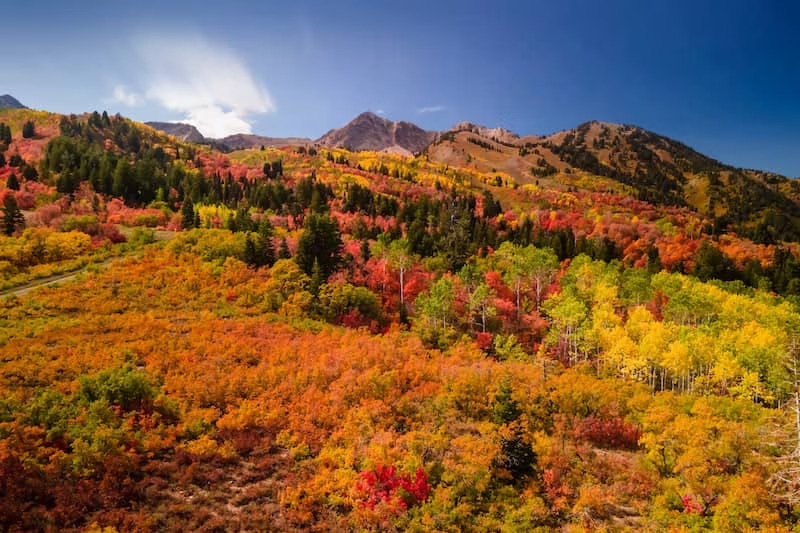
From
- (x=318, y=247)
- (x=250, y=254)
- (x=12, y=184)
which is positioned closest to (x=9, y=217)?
(x=250, y=254)

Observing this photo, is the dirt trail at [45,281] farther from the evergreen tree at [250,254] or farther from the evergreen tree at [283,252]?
the evergreen tree at [283,252]

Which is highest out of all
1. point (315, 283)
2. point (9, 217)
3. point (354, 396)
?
point (9, 217)

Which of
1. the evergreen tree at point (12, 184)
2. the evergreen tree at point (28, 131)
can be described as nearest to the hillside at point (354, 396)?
the evergreen tree at point (12, 184)

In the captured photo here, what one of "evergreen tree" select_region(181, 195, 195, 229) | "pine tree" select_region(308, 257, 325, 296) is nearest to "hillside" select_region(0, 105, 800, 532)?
"pine tree" select_region(308, 257, 325, 296)

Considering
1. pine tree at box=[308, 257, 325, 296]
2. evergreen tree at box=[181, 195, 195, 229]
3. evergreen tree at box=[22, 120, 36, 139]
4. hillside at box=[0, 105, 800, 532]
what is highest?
evergreen tree at box=[22, 120, 36, 139]

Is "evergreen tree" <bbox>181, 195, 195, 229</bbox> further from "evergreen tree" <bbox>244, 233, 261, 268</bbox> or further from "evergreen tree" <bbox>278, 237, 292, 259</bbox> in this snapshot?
"evergreen tree" <bbox>278, 237, 292, 259</bbox>

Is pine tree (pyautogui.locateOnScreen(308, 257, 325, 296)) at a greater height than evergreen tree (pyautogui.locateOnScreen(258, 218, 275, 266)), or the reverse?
evergreen tree (pyautogui.locateOnScreen(258, 218, 275, 266))

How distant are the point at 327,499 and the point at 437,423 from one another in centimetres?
1155

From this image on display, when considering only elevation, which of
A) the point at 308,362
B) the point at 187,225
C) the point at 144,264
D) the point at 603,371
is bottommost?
the point at 603,371

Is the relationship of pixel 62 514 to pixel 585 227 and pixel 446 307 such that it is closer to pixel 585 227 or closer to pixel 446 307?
pixel 446 307

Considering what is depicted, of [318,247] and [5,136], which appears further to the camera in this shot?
[5,136]

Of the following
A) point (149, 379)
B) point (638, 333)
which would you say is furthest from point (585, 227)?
point (149, 379)

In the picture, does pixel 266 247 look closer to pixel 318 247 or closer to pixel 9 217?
pixel 318 247

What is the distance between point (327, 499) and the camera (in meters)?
22.8
